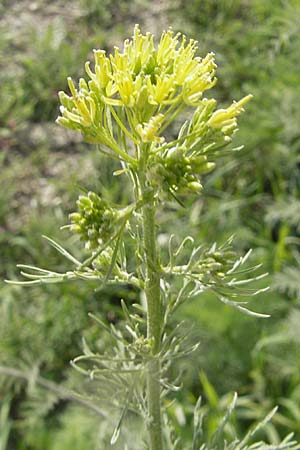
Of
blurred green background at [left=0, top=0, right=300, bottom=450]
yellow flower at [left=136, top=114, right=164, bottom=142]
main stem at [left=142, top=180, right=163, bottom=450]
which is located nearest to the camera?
yellow flower at [left=136, top=114, right=164, bottom=142]

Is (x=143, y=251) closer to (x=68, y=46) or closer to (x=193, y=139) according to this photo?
(x=193, y=139)

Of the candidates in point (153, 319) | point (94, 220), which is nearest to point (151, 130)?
point (94, 220)

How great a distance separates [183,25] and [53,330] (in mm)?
2638

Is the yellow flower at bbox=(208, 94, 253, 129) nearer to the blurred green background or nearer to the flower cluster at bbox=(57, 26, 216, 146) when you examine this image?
the flower cluster at bbox=(57, 26, 216, 146)

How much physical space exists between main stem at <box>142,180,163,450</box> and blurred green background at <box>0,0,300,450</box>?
1.35 m

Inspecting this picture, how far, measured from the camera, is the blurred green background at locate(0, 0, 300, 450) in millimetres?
3131

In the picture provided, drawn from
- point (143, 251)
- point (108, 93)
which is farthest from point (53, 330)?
point (108, 93)

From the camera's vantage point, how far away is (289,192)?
3945 millimetres

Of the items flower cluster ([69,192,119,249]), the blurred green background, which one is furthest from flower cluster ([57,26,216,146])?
the blurred green background

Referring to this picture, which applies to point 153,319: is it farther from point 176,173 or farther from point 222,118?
point 222,118

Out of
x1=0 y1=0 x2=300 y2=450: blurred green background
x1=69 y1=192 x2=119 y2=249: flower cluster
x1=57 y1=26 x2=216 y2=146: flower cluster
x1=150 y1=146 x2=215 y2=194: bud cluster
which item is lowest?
x1=0 y1=0 x2=300 y2=450: blurred green background

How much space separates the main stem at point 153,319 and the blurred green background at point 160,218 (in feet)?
4.41

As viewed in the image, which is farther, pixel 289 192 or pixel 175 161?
pixel 289 192

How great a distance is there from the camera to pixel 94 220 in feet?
4.03
